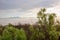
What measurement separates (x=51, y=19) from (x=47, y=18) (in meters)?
0.08

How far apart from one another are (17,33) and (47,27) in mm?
1913

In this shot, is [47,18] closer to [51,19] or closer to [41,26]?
[51,19]

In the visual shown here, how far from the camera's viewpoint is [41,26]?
3.04m

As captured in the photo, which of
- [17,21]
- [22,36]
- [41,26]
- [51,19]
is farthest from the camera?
[17,21]

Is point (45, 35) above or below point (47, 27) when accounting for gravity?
below

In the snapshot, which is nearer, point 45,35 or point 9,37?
point 9,37

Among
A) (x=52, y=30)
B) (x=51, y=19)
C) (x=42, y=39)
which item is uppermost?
(x=51, y=19)

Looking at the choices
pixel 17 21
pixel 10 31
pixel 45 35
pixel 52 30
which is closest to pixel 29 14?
pixel 17 21

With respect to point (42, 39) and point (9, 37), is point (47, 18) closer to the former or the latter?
point (42, 39)

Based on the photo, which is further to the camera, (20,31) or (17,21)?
(17,21)

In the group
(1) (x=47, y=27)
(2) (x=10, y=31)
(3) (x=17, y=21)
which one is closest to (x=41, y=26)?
(1) (x=47, y=27)

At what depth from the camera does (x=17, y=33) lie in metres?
0.99

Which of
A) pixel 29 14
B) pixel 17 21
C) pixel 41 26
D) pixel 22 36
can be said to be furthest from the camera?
pixel 29 14

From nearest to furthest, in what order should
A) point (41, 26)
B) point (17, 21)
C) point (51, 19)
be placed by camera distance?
1. point (51, 19)
2. point (41, 26)
3. point (17, 21)
